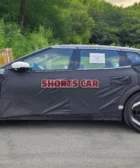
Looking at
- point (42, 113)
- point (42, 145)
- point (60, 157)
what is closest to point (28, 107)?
point (42, 113)

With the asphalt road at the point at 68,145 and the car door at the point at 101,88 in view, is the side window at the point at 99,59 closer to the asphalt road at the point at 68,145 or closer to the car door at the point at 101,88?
the car door at the point at 101,88

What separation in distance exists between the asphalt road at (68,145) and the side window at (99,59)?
1.18 meters

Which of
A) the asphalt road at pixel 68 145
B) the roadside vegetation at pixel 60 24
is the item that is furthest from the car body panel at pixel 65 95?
the roadside vegetation at pixel 60 24

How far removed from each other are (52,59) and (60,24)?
5069cm

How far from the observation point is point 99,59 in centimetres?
668

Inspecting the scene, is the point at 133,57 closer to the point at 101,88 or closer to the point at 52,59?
the point at 101,88

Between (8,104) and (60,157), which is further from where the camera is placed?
(8,104)

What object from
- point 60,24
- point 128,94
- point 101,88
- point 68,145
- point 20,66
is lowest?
point 68,145

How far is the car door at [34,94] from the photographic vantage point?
6473 millimetres

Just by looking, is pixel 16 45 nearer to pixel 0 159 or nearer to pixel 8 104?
pixel 8 104

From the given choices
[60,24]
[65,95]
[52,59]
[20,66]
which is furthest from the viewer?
[60,24]

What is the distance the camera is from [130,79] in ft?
21.5

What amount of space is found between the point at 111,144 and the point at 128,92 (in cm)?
110

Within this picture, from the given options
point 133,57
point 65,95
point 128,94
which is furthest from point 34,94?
point 133,57
